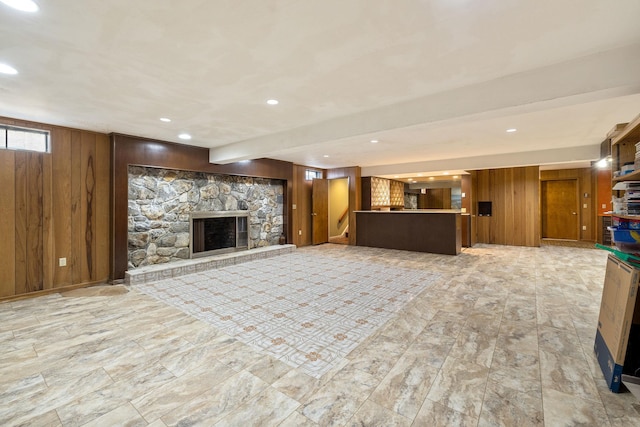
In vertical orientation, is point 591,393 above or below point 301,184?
below

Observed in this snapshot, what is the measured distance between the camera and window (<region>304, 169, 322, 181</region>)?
8266 millimetres

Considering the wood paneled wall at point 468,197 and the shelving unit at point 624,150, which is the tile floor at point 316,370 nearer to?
the shelving unit at point 624,150

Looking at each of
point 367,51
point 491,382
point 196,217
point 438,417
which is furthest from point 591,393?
point 196,217

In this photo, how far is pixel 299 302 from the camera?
3465mm

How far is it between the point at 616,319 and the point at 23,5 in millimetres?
4189

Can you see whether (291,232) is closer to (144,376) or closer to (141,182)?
(141,182)

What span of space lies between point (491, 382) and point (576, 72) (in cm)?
244

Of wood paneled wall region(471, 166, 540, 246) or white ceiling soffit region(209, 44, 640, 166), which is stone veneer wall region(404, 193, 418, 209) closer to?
wood paneled wall region(471, 166, 540, 246)

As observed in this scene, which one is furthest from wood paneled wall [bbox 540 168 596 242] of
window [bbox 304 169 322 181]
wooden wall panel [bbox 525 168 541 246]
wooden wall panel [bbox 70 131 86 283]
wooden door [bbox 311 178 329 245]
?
wooden wall panel [bbox 70 131 86 283]

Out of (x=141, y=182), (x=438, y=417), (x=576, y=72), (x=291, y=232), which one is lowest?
(x=438, y=417)

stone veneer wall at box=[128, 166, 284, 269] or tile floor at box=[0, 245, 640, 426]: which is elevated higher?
stone veneer wall at box=[128, 166, 284, 269]

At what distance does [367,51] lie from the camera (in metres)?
2.06

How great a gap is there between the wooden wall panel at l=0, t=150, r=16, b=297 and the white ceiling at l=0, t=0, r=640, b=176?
69 centimetres

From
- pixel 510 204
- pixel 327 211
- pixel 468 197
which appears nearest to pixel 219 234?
pixel 327 211
